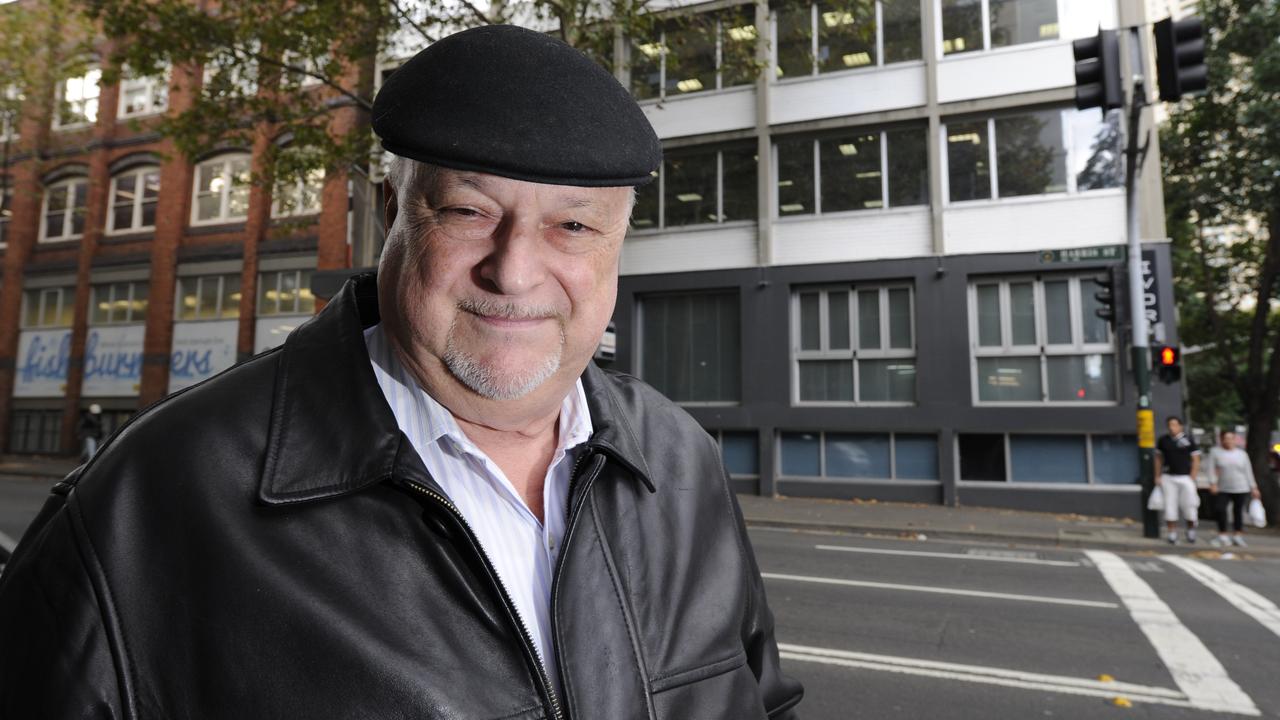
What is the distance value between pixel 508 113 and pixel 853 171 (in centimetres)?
1720

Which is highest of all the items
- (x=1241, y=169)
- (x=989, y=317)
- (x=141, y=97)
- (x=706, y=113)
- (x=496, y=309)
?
(x=141, y=97)

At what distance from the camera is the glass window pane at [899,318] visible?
1609 centimetres

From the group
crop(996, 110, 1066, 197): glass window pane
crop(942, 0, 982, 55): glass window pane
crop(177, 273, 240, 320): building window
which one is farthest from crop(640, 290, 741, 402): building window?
crop(177, 273, 240, 320): building window

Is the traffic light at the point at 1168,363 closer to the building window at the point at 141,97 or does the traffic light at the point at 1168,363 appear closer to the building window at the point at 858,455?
the building window at the point at 858,455

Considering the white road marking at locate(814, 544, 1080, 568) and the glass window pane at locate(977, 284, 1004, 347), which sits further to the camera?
the glass window pane at locate(977, 284, 1004, 347)

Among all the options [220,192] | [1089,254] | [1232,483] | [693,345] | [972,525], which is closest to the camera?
[1232,483]

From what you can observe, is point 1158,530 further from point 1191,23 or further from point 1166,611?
point 1191,23

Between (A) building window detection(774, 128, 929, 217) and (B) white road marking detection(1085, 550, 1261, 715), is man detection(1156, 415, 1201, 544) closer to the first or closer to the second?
(B) white road marking detection(1085, 550, 1261, 715)

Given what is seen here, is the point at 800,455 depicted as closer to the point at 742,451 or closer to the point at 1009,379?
the point at 742,451

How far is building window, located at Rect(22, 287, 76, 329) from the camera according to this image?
25.1m

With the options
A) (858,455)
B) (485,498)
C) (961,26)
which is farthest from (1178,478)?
(485,498)

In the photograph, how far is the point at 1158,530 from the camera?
11.5 metres

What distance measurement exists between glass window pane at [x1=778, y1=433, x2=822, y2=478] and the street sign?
6.37 m

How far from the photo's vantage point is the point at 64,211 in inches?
1013
